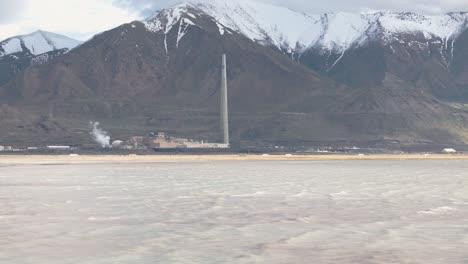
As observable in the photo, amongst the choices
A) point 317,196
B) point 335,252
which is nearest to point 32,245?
point 335,252

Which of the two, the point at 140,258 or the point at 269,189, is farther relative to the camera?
the point at 269,189

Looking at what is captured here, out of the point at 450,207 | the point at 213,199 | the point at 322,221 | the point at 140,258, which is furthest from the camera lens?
the point at 213,199

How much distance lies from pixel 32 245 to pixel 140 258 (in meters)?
5.80

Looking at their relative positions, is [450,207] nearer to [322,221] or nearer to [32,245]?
[322,221]

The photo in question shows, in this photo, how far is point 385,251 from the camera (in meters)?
31.9

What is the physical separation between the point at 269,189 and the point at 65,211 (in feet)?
80.2

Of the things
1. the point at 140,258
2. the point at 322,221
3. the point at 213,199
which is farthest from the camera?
the point at 213,199

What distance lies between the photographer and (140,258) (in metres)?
30.4

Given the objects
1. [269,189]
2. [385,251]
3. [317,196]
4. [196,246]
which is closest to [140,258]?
[196,246]

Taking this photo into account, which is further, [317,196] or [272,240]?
[317,196]

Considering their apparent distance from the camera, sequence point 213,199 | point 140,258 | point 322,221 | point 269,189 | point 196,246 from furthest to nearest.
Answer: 1. point 269,189
2. point 213,199
3. point 322,221
4. point 196,246
5. point 140,258

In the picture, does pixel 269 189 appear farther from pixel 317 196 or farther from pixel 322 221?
pixel 322 221

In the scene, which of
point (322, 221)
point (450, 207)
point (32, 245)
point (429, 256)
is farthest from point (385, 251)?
point (450, 207)

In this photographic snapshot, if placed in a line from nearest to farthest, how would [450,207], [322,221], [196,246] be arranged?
[196,246] < [322,221] < [450,207]
